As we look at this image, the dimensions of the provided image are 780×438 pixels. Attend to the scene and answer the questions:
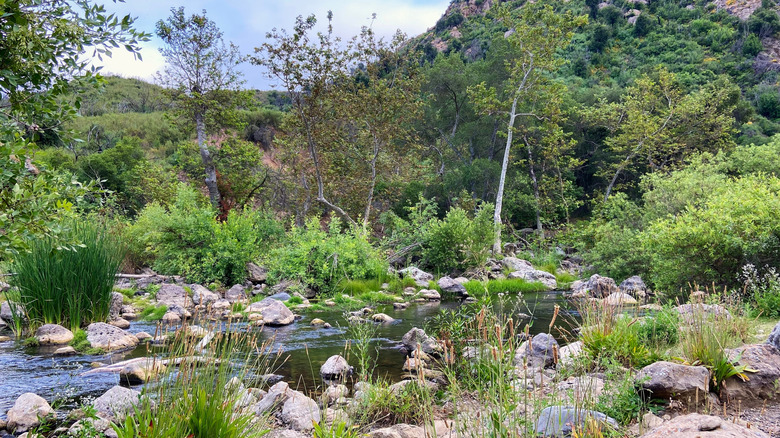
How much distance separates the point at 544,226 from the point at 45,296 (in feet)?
80.3

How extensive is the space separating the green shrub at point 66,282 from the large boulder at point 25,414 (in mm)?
3310

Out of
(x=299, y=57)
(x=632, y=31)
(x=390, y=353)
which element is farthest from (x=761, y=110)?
(x=390, y=353)

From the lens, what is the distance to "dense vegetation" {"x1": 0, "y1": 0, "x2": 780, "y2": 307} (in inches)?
330

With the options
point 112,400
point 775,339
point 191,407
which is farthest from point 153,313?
point 775,339

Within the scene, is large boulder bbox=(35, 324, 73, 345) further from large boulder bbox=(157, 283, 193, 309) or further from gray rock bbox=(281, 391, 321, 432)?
gray rock bbox=(281, 391, 321, 432)

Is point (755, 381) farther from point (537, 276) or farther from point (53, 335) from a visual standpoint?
point (537, 276)

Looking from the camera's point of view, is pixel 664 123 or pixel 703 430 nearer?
pixel 703 430

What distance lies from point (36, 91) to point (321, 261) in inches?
402

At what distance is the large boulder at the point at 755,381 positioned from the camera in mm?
3891

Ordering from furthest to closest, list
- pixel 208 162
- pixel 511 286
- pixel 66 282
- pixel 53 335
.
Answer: pixel 208 162, pixel 511 286, pixel 66 282, pixel 53 335

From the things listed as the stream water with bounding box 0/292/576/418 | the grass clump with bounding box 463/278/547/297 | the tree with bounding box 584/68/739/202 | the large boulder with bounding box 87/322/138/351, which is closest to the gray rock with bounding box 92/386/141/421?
the stream water with bounding box 0/292/576/418

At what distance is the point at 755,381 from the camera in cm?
397

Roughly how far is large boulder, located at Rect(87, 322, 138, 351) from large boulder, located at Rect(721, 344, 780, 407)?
7386 millimetres

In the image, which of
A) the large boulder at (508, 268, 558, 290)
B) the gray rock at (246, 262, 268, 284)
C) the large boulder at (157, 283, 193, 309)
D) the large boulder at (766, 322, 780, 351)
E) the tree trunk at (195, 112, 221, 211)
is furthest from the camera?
the tree trunk at (195, 112, 221, 211)
